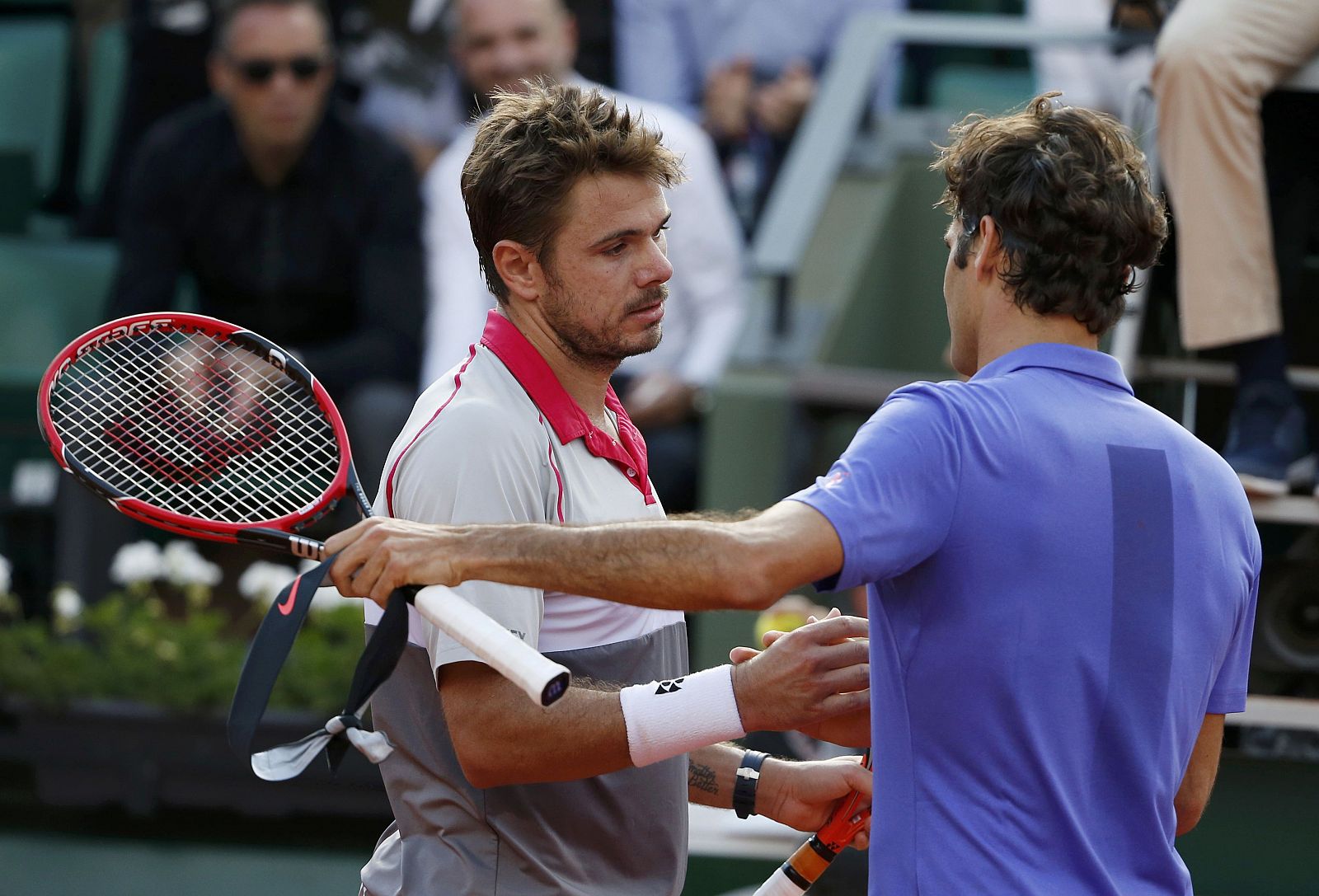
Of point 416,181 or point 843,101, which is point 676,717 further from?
point 416,181

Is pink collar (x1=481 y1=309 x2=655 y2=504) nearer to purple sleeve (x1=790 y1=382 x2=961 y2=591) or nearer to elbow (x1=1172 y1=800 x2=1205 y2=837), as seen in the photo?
purple sleeve (x1=790 y1=382 x2=961 y2=591)

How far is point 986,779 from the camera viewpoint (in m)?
1.97

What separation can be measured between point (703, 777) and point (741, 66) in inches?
174

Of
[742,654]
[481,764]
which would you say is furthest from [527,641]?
[742,654]

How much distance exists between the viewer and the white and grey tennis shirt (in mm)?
2227

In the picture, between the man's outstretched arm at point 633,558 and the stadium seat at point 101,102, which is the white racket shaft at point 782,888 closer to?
the man's outstretched arm at point 633,558

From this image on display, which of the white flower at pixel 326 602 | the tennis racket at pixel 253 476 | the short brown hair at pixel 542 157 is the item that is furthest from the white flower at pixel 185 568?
the short brown hair at pixel 542 157

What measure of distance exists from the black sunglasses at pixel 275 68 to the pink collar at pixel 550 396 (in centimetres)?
385

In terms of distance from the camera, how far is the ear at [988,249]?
2090mm

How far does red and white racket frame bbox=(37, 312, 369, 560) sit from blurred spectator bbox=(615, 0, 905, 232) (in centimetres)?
420

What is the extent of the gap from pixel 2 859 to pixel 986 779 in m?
4.18

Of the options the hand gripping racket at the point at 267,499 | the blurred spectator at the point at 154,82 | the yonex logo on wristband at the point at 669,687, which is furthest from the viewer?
the blurred spectator at the point at 154,82

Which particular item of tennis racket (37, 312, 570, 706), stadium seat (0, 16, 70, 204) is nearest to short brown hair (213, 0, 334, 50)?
stadium seat (0, 16, 70, 204)

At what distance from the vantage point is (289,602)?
2166mm
